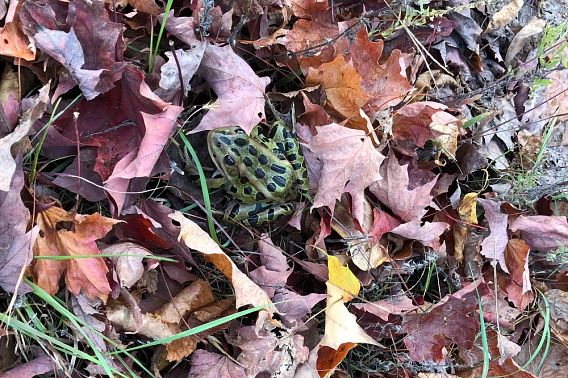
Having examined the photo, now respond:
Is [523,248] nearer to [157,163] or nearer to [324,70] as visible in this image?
[324,70]

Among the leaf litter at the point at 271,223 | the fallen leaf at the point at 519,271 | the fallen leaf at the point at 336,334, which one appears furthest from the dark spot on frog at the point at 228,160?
the fallen leaf at the point at 519,271

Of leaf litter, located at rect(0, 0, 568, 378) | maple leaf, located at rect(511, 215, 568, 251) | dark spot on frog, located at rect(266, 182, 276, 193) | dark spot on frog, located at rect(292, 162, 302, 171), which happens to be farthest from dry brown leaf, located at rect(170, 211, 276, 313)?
maple leaf, located at rect(511, 215, 568, 251)

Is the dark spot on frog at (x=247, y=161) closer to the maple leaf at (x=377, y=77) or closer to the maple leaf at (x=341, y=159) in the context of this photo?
the maple leaf at (x=341, y=159)

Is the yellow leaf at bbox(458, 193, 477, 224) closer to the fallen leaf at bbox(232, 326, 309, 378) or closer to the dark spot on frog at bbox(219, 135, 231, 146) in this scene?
the fallen leaf at bbox(232, 326, 309, 378)

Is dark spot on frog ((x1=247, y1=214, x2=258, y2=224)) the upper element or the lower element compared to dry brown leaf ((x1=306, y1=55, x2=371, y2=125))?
lower

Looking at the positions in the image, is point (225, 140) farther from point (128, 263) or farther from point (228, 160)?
point (128, 263)

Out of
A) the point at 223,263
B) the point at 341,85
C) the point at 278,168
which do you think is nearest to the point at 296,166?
the point at 278,168
